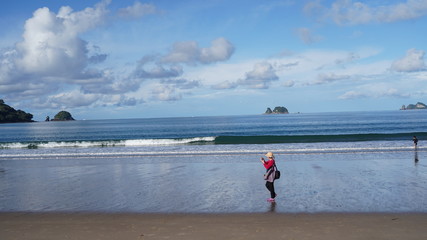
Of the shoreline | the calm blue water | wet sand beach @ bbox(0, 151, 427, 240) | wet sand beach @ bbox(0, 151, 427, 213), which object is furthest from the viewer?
the calm blue water

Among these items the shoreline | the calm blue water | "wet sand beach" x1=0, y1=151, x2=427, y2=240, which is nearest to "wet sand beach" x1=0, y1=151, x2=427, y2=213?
"wet sand beach" x1=0, y1=151, x2=427, y2=240

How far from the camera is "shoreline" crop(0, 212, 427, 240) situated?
25.2ft

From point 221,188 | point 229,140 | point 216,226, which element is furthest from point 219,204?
point 229,140

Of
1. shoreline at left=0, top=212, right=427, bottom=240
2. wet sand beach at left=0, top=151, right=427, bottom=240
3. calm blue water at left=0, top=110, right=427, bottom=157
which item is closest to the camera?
shoreline at left=0, top=212, right=427, bottom=240

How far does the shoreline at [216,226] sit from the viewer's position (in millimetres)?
7668

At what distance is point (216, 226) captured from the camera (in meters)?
8.38

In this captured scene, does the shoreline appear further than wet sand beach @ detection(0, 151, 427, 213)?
No

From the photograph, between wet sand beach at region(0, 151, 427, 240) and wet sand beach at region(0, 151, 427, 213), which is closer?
wet sand beach at region(0, 151, 427, 240)

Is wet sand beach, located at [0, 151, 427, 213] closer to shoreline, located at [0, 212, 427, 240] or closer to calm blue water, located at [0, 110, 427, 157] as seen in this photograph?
shoreline, located at [0, 212, 427, 240]

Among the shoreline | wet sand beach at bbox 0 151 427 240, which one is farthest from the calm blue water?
the shoreline

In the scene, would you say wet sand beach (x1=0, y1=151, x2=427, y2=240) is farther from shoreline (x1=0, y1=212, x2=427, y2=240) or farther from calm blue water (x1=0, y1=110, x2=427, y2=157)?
calm blue water (x1=0, y1=110, x2=427, y2=157)

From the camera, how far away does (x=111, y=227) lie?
8562 mm

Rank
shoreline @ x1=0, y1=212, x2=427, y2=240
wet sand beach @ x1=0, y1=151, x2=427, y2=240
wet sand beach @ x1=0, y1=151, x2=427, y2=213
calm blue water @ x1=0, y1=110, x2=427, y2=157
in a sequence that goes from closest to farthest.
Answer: shoreline @ x1=0, y1=212, x2=427, y2=240 < wet sand beach @ x1=0, y1=151, x2=427, y2=240 < wet sand beach @ x1=0, y1=151, x2=427, y2=213 < calm blue water @ x1=0, y1=110, x2=427, y2=157

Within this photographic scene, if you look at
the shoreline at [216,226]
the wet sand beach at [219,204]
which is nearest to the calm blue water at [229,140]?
the wet sand beach at [219,204]
